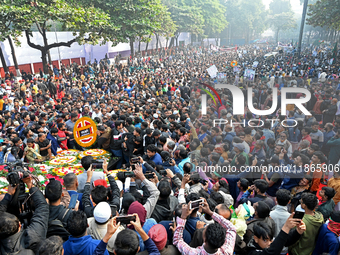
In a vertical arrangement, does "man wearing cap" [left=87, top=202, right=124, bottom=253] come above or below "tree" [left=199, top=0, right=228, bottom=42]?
below

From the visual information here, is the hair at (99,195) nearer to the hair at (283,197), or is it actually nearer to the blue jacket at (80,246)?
the blue jacket at (80,246)

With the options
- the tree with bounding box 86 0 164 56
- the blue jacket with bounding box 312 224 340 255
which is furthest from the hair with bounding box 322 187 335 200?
the tree with bounding box 86 0 164 56

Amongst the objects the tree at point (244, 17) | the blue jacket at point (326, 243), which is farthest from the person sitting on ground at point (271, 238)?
the tree at point (244, 17)

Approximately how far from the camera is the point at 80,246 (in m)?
2.54

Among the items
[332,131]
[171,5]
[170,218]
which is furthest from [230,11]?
[170,218]

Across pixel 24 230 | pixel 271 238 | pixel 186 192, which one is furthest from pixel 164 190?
pixel 24 230

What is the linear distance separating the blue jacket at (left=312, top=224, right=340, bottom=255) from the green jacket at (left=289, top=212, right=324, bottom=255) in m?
0.05

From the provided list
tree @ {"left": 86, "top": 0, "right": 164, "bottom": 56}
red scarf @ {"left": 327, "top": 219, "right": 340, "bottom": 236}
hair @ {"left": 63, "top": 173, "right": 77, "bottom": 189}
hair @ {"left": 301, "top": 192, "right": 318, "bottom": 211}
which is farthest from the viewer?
tree @ {"left": 86, "top": 0, "right": 164, "bottom": 56}

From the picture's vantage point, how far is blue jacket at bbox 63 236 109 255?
2.53 metres

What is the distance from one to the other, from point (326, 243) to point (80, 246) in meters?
2.63

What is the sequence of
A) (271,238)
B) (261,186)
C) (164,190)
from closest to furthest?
(271,238) → (164,190) → (261,186)

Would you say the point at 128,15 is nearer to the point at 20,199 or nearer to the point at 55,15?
the point at 55,15

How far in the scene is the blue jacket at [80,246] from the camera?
253 centimetres

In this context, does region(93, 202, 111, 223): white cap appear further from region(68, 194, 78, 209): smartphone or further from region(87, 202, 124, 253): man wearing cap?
region(68, 194, 78, 209): smartphone
